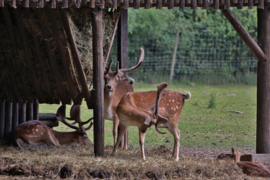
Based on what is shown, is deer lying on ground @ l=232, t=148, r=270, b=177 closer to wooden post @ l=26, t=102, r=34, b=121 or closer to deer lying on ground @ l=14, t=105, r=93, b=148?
deer lying on ground @ l=14, t=105, r=93, b=148

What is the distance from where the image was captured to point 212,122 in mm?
13539

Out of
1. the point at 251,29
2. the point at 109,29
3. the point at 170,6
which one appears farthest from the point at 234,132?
the point at 251,29

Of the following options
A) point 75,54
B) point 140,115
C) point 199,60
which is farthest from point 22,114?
point 199,60

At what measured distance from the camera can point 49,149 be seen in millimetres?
8680

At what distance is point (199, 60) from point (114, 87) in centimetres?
963

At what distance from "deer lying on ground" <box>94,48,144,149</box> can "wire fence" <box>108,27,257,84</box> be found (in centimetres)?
841

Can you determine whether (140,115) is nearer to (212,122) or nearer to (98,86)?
(98,86)

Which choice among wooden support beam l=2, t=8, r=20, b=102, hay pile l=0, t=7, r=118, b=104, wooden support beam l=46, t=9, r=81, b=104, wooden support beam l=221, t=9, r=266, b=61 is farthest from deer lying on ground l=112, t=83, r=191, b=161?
wooden support beam l=2, t=8, r=20, b=102

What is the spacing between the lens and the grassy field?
445 inches

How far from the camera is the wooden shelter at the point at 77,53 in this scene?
23.8 ft

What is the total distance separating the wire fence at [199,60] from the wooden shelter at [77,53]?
9277mm

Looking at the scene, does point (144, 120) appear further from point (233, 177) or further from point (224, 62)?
point (224, 62)

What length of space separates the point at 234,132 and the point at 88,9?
6005 mm

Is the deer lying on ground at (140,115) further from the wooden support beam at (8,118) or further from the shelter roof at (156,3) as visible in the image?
the wooden support beam at (8,118)
